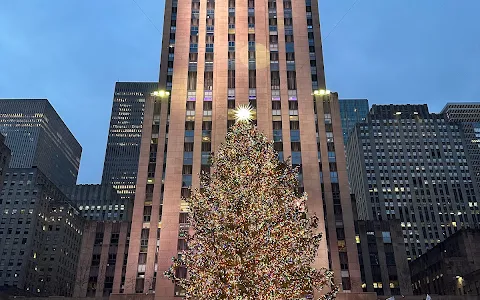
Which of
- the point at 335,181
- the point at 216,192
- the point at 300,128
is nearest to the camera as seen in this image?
the point at 216,192

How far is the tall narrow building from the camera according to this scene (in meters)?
55.8

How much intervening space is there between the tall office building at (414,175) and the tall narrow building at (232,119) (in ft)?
289

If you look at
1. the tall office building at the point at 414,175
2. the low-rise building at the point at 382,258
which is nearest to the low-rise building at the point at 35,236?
the low-rise building at the point at 382,258

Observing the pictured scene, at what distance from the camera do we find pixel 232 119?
58.5 metres

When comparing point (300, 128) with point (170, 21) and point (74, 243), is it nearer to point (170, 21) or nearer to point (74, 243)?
point (170, 21)

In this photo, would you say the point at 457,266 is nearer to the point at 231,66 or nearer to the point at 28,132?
the point at 231,66

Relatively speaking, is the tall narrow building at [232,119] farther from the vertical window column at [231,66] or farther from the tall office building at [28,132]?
the tall office building at [28,132]

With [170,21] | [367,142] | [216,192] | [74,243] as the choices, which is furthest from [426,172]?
[216,192]

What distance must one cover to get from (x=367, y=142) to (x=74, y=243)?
375ft

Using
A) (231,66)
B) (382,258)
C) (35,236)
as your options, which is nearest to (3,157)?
(35,236)

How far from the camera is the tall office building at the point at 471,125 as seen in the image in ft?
547

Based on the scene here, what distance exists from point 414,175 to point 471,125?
49924 millimetres

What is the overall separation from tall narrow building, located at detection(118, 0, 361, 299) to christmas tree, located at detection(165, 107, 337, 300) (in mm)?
22876

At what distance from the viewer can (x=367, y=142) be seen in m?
159
